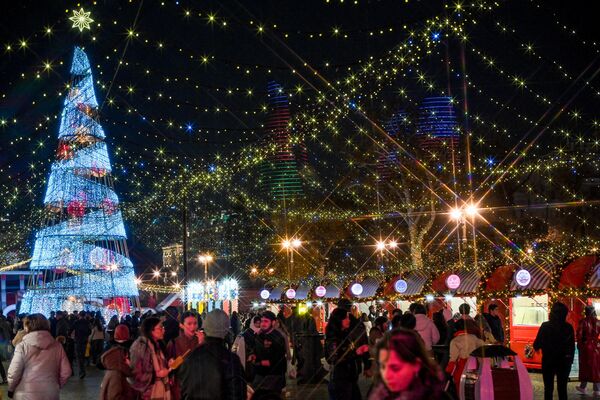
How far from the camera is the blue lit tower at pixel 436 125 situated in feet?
113

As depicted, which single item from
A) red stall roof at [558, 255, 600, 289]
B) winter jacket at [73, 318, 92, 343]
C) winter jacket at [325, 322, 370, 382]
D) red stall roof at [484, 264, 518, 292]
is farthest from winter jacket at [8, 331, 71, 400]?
winter jacket at [73, 318, 92, 343]

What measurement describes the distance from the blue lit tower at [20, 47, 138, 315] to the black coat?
90.6ft

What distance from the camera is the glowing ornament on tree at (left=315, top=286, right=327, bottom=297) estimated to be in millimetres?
33375

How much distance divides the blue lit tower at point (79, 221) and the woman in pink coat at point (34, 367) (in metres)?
28.6

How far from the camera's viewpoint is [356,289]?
101 ft

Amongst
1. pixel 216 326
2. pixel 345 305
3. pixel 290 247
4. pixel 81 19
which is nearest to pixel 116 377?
pixel 216 326

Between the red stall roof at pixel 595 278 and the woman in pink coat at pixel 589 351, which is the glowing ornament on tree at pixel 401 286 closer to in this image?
the red stall roof at pixel 595 278

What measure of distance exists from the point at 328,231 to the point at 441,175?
13.2 m

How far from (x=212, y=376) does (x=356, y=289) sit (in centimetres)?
2478

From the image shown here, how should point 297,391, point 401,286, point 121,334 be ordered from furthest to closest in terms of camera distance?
point 401,286
point 297,391
point 121,334

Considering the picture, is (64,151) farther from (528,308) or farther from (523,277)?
(523,277)

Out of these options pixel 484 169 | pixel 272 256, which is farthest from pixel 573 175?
pixel 272 256

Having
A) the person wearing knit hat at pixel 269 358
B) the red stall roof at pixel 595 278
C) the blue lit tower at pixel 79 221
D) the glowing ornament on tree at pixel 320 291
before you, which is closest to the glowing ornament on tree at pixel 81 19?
the person wearing knit hat at pixel 269 358

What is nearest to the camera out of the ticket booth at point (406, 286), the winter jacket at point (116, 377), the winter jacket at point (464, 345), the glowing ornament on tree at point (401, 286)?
the winter jacket at point (116, 377)
